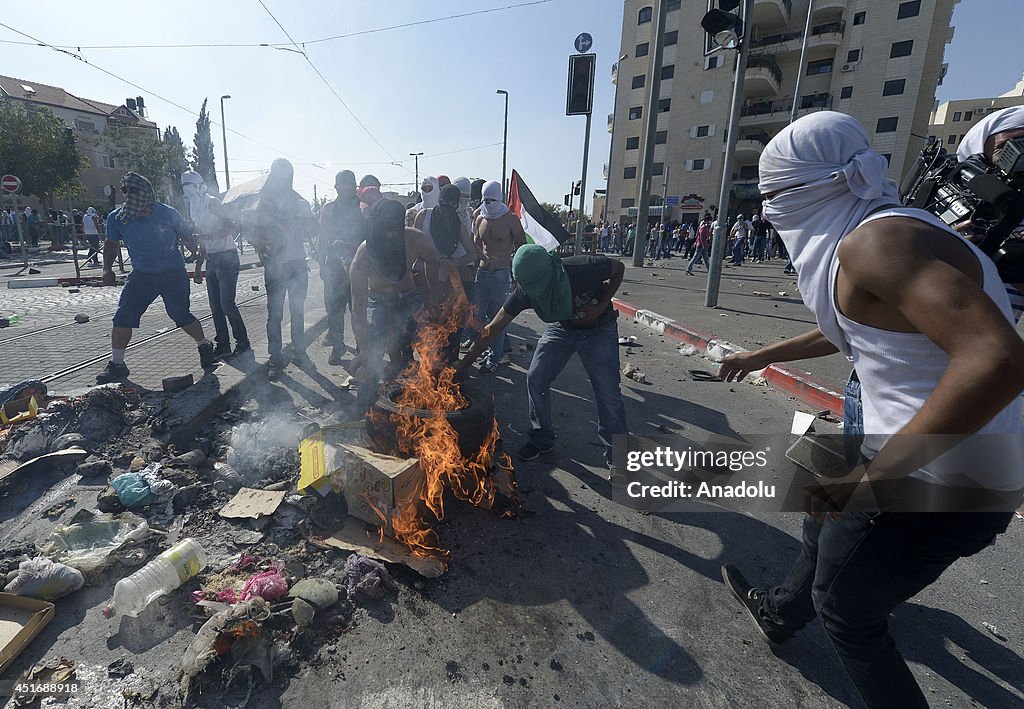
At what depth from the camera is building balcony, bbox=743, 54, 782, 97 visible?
A: 36.8 meters

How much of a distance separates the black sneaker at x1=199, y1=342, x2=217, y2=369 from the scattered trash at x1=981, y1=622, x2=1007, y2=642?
689 centimetres

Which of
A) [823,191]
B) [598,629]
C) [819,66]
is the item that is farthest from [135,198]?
[819,66]

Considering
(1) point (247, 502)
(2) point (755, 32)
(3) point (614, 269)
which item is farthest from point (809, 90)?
(1) point (247, 502)

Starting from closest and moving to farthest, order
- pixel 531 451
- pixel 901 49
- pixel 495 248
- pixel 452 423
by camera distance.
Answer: pixel 452 423, pixel 531 451, pixel 495 248, pixel 901 49

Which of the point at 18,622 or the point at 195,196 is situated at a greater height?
the point at 195,196

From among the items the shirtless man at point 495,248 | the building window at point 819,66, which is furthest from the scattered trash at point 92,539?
the building window at point 819,66

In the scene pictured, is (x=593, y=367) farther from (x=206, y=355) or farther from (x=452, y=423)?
(x=206, y=355)

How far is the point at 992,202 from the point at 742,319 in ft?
22.0

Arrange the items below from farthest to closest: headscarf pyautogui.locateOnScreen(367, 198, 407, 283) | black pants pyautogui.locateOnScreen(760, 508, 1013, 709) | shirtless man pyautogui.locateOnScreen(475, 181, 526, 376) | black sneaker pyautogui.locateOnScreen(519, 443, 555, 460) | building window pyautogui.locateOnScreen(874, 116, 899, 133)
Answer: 1. building window pyautogui.locateOnScreen(874, 116, 899, 133)
2. shirtless man pyautogui.locateOnScreen(475, 181, 526, 376)
3. headscarf pyautogui.locateOnScreen(367, 198, 407, 283)
4. black sneaker pyautogui.locateOnScreen(519, 443, 555, 460)
5. black pants pyautogui.locateOnScreen(760, 508, 1013, 709)

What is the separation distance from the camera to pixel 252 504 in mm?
3141

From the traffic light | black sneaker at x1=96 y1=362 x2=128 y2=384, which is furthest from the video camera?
the traffic light

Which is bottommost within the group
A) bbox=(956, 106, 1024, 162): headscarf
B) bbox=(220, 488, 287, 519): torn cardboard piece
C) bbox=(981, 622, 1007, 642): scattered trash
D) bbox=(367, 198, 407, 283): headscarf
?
bbox=(981, 622, 1007, 642): scattered trash

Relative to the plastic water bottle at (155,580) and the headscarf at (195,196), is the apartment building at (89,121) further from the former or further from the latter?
the plastic water bottle at (155,580)

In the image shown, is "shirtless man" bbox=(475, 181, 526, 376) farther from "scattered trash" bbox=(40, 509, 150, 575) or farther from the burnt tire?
"scattered trash" bbox=(40, 509, 150, 575)
